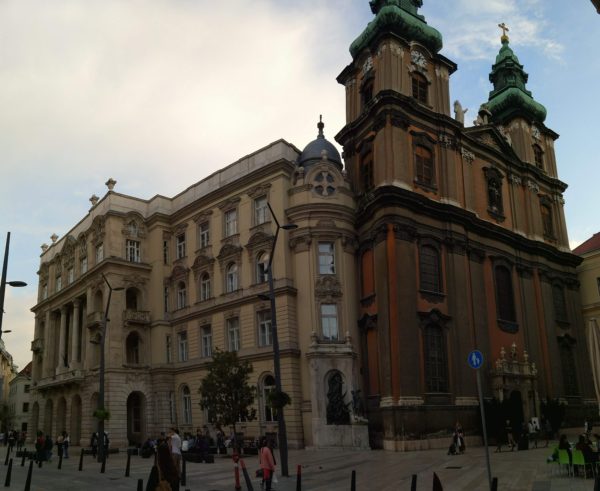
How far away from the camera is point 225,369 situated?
32.1 meters

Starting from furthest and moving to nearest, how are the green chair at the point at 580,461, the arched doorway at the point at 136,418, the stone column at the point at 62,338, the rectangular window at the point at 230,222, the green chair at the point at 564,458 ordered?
the stone column at the point at 62,338 → the arched doorway at the point at 136,418 → the rectangular window at the point at 230,222 → the green chair at the point at 564,458 → the green chair at the point at 580,461

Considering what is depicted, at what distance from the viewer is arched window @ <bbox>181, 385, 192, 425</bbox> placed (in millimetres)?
44250

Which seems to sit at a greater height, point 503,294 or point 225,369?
point 503,294

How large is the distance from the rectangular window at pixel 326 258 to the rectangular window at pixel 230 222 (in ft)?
25.1

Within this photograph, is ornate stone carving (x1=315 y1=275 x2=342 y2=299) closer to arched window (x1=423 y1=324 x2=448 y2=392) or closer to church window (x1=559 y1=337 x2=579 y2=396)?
arched window (x1=423 y1=324 x2=448 y2=392)

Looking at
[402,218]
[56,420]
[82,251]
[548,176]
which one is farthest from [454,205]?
[56,420]

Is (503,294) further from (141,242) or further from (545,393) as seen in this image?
(141,242)

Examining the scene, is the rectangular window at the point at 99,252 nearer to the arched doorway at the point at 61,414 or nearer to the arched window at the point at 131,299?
the arched window at the point at 131,299

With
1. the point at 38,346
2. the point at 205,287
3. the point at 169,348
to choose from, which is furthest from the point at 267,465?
the point at 38,346

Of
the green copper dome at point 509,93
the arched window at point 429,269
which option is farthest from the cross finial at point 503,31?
the arched window at point 429,269

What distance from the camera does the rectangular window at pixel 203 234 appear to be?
4649cm

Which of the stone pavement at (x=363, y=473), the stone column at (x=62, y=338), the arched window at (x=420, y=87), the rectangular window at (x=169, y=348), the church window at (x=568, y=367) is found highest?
the arched window at (x=420, y=87)

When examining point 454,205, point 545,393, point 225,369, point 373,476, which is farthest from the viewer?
point 545,393

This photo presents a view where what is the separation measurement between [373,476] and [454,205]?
2257 centimetres
